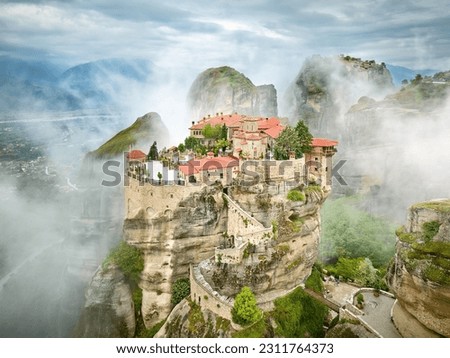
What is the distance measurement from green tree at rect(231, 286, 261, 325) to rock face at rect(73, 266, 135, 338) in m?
4.74

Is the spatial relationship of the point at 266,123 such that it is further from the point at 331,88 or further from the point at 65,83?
the point at 331,88

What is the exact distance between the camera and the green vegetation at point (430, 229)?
1023 centimetres

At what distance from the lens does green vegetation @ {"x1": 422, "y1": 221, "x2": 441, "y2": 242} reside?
1023 centimetres

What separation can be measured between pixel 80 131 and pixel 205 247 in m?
9.54

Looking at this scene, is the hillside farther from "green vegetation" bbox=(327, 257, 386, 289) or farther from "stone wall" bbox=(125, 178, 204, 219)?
"green vegetation" bbox=(327, 257, 386, 289)

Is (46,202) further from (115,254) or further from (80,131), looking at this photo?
(115,254)

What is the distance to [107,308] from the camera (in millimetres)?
14336

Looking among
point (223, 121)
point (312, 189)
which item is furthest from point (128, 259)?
point (312, 189)

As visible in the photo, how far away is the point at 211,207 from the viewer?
44.2 feet

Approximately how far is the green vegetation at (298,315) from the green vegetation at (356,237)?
5.25 metres

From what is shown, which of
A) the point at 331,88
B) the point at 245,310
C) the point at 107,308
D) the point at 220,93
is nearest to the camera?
the point at 245,310

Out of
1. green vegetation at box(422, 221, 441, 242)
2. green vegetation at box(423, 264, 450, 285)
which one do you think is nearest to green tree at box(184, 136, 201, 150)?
green vegetation at box(422, 221, 441, 242)

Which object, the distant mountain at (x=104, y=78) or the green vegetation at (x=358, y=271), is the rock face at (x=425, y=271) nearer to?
the green vegetation at (x=358, y=271)

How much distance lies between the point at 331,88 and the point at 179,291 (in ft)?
63.6
